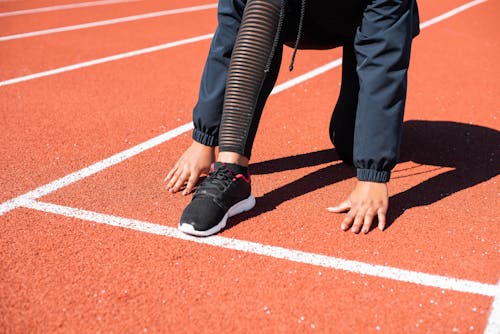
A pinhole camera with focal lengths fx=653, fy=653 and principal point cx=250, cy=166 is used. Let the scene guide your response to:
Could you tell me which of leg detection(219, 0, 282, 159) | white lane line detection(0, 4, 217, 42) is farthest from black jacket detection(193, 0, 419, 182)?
white lane line detection(0, 4, 217, 42)

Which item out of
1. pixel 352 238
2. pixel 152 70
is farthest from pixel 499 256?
pixel 152 70

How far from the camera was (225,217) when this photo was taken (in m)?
2.98

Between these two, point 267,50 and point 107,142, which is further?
point 107,142

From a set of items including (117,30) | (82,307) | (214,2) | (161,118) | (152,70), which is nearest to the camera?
(82,307)

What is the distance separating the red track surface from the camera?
2.35m

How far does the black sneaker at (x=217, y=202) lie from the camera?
2.87m

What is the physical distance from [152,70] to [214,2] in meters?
5.19

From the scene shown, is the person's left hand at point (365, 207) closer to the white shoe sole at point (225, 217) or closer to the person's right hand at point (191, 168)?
the white shoe sole at point (225, 217)

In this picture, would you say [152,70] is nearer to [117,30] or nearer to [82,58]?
[82,58]

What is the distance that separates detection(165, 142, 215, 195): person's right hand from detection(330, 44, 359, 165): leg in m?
0.83

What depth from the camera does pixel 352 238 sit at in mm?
2953

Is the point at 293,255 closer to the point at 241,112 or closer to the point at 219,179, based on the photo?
the point at 219,179

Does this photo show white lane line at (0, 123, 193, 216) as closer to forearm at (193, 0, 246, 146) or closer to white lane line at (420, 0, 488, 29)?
forearm at (193, 0, 246, 146)

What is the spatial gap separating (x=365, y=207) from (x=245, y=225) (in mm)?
565
